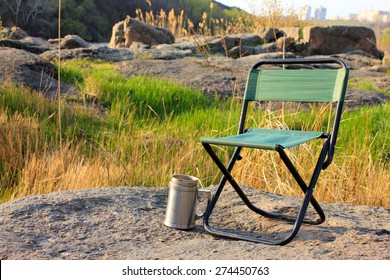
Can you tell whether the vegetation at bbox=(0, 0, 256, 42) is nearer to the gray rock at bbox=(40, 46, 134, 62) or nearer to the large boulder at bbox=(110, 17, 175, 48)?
the large boulder at bbox=(110, 17, 175, 48)

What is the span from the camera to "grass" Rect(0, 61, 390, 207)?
14.3 feet

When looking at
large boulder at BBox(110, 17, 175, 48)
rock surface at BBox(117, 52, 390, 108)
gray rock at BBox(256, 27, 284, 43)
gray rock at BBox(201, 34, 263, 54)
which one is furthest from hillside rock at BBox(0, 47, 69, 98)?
gray rock at BBox(256, 27, 284, 43)

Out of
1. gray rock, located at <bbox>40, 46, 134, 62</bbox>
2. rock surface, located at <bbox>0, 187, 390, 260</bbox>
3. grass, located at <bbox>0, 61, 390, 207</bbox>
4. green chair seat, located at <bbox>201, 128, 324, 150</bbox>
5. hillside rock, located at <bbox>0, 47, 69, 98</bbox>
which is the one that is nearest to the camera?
green chair seat, located at <bbox>201, 128, 324, 150</bbox>

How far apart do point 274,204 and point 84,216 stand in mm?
1055

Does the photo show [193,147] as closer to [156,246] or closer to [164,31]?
[156,246]

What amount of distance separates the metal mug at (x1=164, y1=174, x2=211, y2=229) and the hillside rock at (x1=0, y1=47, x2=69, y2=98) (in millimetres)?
3844

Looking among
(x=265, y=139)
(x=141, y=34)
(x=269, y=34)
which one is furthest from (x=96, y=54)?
(x=265, y=139)

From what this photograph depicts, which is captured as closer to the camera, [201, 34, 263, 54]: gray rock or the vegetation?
[201, 34, 263, 54]: gray rock

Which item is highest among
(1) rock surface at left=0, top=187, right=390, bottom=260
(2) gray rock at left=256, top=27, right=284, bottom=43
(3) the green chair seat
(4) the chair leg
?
(2) gray rock at left=256, top=27, right=284, bottom=43

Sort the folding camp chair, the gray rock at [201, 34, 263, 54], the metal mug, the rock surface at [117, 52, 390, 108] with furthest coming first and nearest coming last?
the gray rock at [201, 34, 263, 54] → the rock surface at [117, 52, 390, 108] → the metal mug → the folding camp chair

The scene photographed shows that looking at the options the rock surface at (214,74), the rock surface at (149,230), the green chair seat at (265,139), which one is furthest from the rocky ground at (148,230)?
the rock surface at (214,74)

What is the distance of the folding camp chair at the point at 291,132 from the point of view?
2.90m

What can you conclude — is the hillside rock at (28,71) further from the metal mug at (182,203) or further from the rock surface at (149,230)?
the metal mug at (182,203)

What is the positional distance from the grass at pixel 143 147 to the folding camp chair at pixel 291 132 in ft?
3.07
